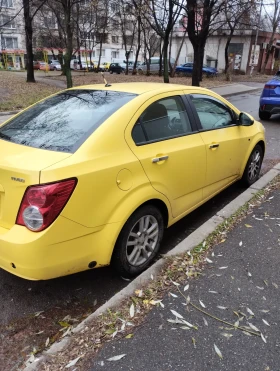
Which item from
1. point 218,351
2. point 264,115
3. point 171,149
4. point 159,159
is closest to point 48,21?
point 264,115

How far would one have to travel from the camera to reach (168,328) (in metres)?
2.36

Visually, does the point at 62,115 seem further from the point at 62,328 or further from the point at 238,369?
the point at 238,369

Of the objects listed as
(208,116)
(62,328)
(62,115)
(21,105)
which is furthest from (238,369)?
(21,105)

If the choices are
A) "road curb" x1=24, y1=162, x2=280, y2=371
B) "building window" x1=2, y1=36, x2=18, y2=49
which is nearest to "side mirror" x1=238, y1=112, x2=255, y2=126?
"road curb" x1=24, y1=162, x2=280, y2=371

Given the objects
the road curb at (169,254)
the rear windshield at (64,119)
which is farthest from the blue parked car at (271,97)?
the rear windshield at (64,119)

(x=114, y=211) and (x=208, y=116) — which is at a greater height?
(x=208, y=116)

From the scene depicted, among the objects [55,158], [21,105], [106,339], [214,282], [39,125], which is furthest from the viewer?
[21,105]

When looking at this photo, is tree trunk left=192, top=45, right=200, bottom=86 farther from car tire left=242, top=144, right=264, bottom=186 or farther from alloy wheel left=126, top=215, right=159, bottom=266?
alloy wheel left=126, top=215, right=159, bottom=266

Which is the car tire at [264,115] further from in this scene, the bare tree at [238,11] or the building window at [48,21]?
the building window at [48,21]

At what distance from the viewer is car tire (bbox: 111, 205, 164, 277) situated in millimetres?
2816

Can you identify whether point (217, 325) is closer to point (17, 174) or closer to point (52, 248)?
point (52, 248)

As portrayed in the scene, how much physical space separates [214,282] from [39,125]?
198cm

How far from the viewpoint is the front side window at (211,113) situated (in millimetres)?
3859

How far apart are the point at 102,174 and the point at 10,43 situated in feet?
206
